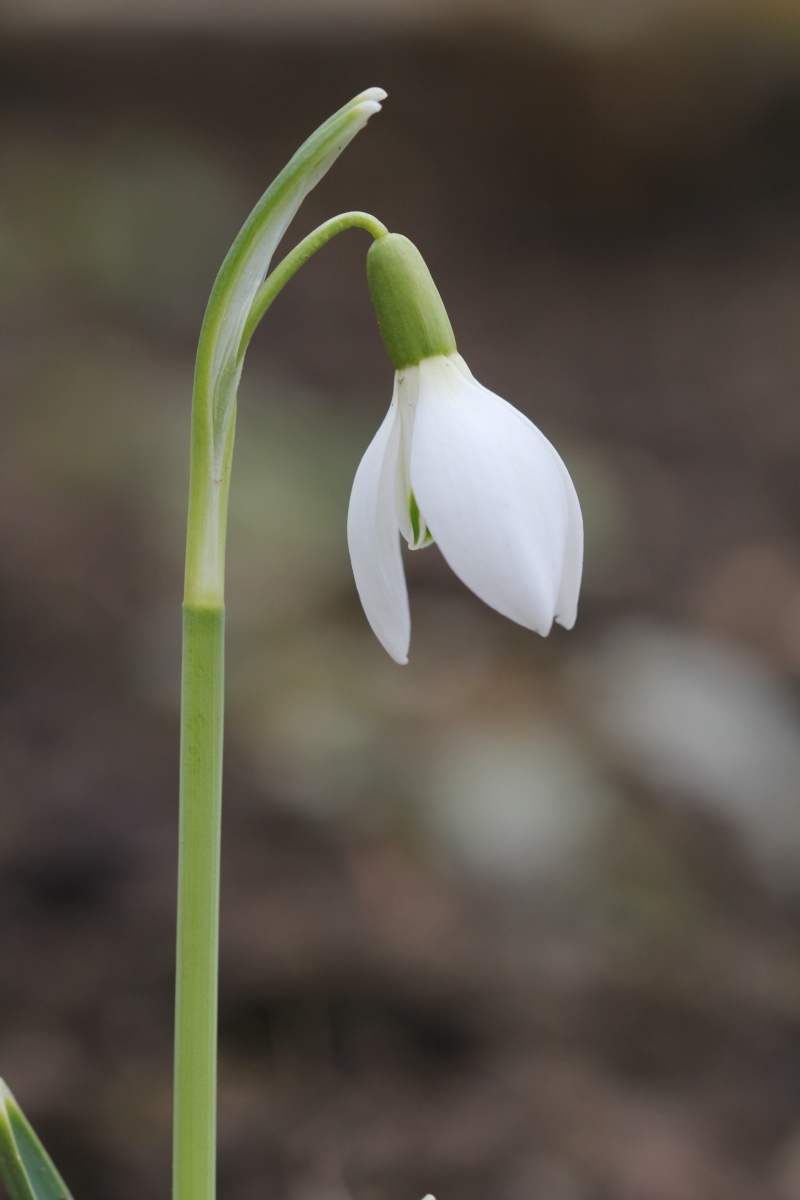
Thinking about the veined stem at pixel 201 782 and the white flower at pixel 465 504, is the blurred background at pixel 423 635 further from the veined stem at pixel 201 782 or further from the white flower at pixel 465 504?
the white flower at pixel 465 504

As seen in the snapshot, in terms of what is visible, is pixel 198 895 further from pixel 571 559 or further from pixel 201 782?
pixel 571 559

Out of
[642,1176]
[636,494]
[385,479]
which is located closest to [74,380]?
[636,494]

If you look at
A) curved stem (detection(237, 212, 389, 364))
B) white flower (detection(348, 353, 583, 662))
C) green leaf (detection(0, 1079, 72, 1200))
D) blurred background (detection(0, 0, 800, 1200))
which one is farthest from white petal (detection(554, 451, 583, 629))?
blurred background (detection(0, 0, 800, 1200))

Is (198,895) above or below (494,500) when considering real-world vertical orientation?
below

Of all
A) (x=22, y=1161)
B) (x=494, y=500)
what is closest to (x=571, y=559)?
(x=494, y=500)

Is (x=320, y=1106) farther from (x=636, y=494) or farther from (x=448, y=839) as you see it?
(x=636, y=494)
